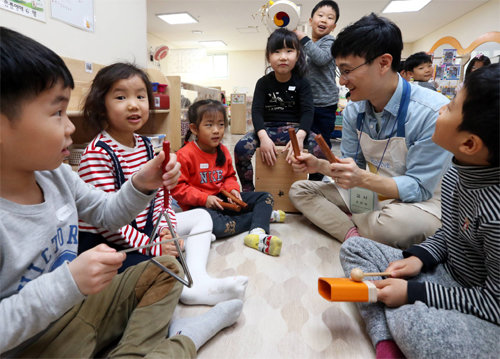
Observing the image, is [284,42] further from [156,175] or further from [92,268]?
[92,268]

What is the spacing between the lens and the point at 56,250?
66cm

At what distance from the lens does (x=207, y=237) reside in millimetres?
1295

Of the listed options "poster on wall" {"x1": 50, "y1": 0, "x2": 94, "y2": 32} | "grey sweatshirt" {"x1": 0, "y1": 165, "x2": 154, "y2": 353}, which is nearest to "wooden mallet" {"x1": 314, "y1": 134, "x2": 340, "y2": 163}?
"grey sweatshirt" {"x1": 0, "y1": 165, "x2": 154, "y2": 353}

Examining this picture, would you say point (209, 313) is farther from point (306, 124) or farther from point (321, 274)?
point (306, 124)

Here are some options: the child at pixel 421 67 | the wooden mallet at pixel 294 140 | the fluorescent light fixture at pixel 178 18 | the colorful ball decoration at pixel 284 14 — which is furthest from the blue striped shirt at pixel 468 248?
the fluorescent light fixture at pixel 178 18

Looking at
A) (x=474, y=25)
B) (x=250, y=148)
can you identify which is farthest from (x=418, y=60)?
(x=474, y=25)

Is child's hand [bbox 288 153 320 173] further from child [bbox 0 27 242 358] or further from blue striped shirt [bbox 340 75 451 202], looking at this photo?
child [bbox 0 27 242 358]

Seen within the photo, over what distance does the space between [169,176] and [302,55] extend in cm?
147

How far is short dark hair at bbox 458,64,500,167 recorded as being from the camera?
65 centimetres

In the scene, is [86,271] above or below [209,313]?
above

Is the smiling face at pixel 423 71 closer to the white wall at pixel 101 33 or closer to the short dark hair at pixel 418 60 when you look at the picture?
the short dark hair at pixel 418 60

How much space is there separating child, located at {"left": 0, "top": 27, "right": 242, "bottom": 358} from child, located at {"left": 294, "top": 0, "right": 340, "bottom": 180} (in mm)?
1511

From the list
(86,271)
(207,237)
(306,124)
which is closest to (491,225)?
(86,271)

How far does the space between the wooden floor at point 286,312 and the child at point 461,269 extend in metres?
0.10
